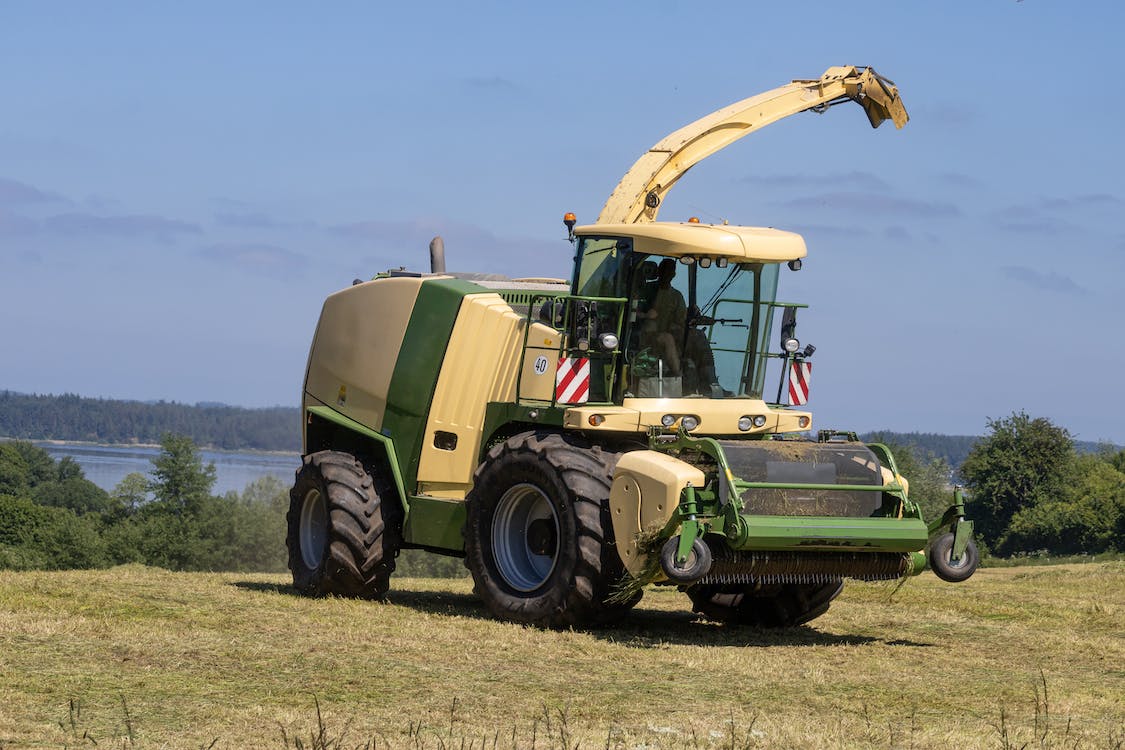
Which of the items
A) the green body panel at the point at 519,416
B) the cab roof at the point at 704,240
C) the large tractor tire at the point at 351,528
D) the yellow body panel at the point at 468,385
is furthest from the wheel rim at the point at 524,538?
the cab roof at the point at 704,240

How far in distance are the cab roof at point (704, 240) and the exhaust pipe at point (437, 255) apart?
338 cm

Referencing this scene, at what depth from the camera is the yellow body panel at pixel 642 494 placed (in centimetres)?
1219

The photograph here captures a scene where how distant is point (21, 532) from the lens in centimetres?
8000

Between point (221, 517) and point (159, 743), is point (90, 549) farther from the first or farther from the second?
point (159, 743)

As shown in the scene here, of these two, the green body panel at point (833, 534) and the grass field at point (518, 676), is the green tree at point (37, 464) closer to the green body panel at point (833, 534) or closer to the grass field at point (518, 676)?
the grass field at point (518, 676)

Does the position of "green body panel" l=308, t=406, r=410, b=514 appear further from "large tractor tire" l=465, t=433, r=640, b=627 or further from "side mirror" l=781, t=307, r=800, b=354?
"side mirror" l=781, t=307, r=800, b=354

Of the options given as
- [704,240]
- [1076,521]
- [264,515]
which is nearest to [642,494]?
[704,240]

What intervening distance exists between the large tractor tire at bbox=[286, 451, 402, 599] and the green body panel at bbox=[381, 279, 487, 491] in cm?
42

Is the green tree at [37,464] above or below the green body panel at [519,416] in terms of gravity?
below

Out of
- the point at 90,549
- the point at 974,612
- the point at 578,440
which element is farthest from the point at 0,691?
the point at 90,549

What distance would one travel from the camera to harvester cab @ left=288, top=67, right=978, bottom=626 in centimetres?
1258

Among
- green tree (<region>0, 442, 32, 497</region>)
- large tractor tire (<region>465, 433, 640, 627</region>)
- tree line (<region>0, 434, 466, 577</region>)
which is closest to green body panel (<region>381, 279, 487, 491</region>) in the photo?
large tractor tire (<region>465, 433, 640, 627</region>)

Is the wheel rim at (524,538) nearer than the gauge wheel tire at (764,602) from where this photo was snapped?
Yes

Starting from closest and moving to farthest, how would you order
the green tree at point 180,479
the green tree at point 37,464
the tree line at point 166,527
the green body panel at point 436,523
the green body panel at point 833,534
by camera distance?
the green body panel at point 833,534 < the green body panel at point 436,523 < the tree line at point 166,527 < the green tree at point 180,479 < the green tree at point 37,464
